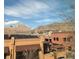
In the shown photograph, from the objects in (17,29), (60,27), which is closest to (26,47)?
(17,29)

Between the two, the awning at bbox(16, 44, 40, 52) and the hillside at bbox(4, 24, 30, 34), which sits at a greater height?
the hillside at bbox(4, 24, 30, 34)

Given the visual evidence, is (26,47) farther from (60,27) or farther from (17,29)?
(60,27)

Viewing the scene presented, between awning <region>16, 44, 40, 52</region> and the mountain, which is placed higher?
the mountain

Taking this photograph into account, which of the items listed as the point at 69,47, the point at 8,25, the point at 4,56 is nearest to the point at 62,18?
the point at 69,47

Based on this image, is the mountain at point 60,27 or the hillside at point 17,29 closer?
the hillside at point 17,29

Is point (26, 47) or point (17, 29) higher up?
point (17, 29)

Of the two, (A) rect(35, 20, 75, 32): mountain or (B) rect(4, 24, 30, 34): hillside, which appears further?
(A) rect(35, 20, 75, 32): mountain

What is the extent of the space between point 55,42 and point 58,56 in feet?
0.48

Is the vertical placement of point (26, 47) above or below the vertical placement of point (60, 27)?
below

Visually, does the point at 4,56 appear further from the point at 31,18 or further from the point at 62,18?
the point at 62,18

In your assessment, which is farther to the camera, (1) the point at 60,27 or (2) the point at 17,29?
(1) the point at 60,27

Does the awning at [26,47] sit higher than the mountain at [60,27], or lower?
lower

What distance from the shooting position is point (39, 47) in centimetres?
174

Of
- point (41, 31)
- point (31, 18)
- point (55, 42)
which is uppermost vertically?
point (31, 18)
